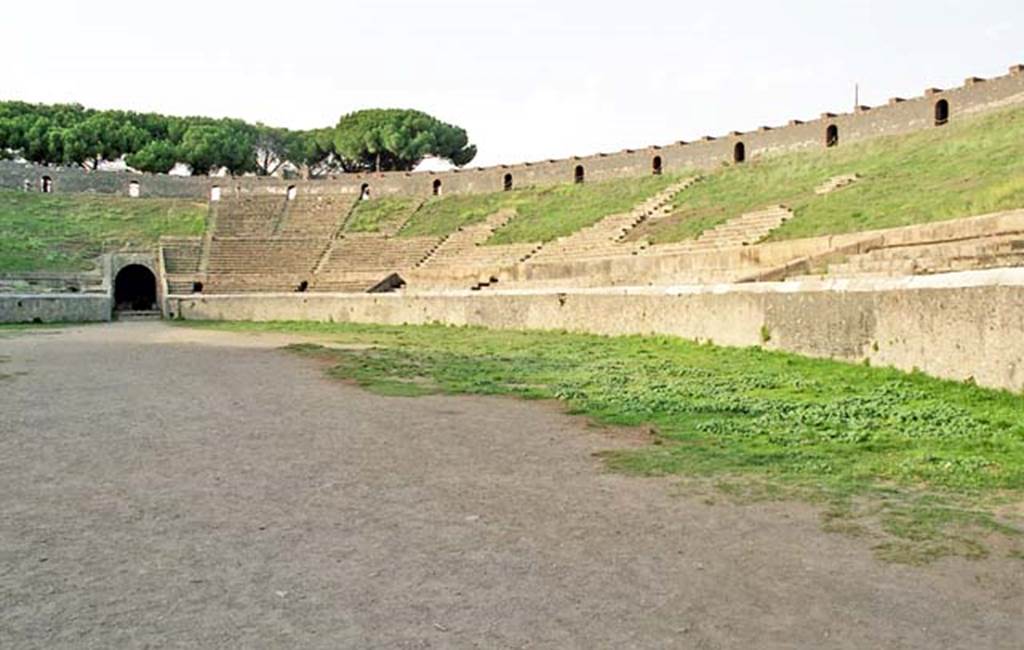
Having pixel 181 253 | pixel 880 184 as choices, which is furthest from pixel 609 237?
pixel 181 253

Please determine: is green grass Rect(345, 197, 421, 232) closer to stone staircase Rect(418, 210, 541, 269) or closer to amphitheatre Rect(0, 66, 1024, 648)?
stone staircase Rect(418, 210, 541, 269)

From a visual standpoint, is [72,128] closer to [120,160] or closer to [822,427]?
[120,160]

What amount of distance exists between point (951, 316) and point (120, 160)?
61578 millimetres

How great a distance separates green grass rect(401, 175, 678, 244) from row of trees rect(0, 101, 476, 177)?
18.5 metres

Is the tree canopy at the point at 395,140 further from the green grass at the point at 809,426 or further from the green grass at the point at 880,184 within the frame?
the green grass at the point at 809,426

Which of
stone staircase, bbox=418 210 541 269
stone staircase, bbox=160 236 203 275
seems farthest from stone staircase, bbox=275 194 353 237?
stone staircase, bbox=418 210 541 269

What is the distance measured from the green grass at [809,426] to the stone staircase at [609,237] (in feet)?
47.5

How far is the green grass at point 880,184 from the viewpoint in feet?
62.9

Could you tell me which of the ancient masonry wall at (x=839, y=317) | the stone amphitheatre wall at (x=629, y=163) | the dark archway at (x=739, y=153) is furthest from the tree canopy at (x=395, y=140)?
the ancient masonry wall at (x=839, y=317)

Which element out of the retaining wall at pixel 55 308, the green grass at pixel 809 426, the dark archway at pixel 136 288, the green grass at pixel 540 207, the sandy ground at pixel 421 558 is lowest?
the sandy ground at pixel 421 558

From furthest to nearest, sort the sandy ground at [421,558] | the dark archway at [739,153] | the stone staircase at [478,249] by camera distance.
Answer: the dark archway at [739,153], the stone staircase at [478,249], the sandy ground at [421,558]

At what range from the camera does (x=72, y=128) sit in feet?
188

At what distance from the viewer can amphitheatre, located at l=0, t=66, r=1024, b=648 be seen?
12.0 feet

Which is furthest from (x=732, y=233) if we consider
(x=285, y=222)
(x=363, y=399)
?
(x=285, y=222)
